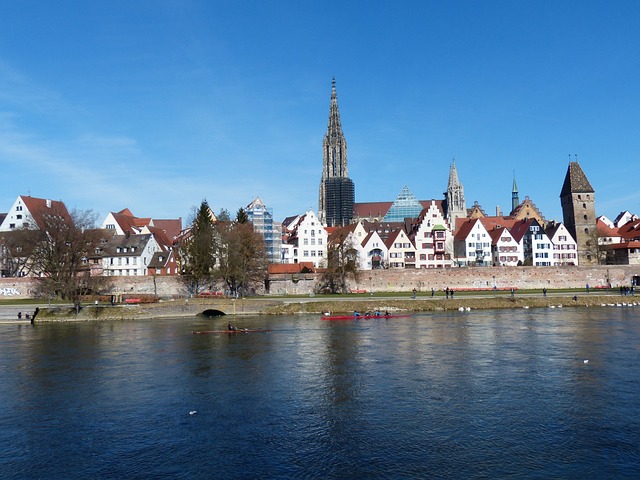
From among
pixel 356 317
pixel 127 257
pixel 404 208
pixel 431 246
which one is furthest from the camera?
pixel 404 208

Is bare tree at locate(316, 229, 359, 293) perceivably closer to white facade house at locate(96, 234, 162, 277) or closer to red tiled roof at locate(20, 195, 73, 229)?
white facade house at locate(96, 234, 162, 277)

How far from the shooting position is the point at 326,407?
23.8 meters

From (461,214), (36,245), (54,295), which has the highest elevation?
(461,214)

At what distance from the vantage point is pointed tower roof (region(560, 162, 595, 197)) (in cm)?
10881

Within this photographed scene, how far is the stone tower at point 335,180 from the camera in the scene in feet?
565

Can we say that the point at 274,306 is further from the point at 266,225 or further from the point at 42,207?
the point at 42,207

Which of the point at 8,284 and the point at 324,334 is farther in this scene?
the point at 8,284

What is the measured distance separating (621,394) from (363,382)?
11.8 meters

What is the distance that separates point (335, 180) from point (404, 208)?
3338cm

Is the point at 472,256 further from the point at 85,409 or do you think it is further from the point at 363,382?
the point at 85,409

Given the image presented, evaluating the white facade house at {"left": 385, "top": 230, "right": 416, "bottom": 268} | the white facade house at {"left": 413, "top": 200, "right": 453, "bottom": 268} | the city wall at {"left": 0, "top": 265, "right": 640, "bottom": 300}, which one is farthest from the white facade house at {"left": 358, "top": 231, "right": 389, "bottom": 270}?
the city wall at {"left": 0, "top": 265, "right": 640, "bottom": 300}

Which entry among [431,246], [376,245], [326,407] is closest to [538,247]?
[431,246]

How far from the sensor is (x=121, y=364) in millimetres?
33812

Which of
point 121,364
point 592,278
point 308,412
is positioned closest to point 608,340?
point 308,412
